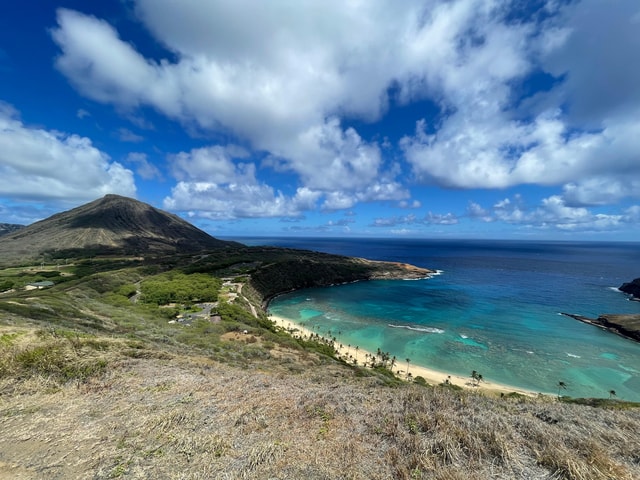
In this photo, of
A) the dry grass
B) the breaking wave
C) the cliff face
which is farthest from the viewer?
the cliff face

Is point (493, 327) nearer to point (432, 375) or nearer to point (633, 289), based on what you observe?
point (432, 375)

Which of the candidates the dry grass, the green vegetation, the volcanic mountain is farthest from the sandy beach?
the volcanic mountain

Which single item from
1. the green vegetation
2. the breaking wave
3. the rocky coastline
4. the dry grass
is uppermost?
the dry grass

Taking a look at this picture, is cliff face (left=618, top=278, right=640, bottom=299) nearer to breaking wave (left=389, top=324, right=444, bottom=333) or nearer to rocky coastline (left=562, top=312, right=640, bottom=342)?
rocky coastline (left=562, top=312, right=640, bottom=342)

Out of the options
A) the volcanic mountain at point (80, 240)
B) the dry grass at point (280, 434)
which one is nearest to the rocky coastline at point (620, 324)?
the dry grass at point (280, 434)

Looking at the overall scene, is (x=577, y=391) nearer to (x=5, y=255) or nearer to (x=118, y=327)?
(x=118, y=327)

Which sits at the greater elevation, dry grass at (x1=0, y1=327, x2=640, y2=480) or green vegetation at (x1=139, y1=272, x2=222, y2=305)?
dry grass at (x1=0, y1=327, x2=640, y2=480)

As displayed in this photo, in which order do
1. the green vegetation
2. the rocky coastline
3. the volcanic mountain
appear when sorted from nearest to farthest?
the rocky coastline
the green vegetation
the volcanic mountain

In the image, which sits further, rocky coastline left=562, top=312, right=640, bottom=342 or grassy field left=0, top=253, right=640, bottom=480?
rocky coastline left=562, top=312, right=640, bottom=342

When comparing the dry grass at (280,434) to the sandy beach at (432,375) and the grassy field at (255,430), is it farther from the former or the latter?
the sandy beach at (432,375)
